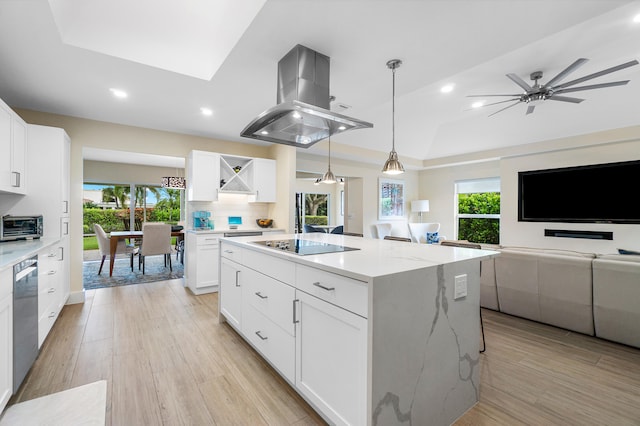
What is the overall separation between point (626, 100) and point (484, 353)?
4558mm

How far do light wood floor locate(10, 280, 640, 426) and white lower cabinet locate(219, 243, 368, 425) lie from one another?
8.9 inches

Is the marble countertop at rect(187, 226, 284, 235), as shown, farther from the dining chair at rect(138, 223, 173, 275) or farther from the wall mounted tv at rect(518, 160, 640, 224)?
the wall mounted tv at rect(518, 160, 640, 224)

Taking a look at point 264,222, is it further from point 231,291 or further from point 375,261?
point 375,261

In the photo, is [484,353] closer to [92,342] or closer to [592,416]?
[592,416]

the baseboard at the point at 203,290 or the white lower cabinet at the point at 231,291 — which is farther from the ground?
the white lower cabinet at the point at 231,291

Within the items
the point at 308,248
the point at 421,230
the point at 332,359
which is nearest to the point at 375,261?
the point at 332,359

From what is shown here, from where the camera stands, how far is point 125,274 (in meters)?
5.30

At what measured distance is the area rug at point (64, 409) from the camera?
162 centimetres

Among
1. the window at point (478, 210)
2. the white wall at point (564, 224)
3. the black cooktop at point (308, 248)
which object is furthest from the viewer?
the window at point (478, 210)

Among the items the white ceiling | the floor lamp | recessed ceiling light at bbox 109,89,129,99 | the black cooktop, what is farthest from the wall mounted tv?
recessed ceiling light at bbox 109,89,129,99

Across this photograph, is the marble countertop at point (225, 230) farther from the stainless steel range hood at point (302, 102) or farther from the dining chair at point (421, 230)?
the dining chair at point (421, 230)

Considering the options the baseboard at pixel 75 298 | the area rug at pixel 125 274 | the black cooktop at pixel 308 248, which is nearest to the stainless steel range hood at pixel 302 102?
the black cooktop at pixel 308 248

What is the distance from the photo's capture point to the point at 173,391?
6.19ft

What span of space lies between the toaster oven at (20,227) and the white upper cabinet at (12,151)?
0.26 meters
